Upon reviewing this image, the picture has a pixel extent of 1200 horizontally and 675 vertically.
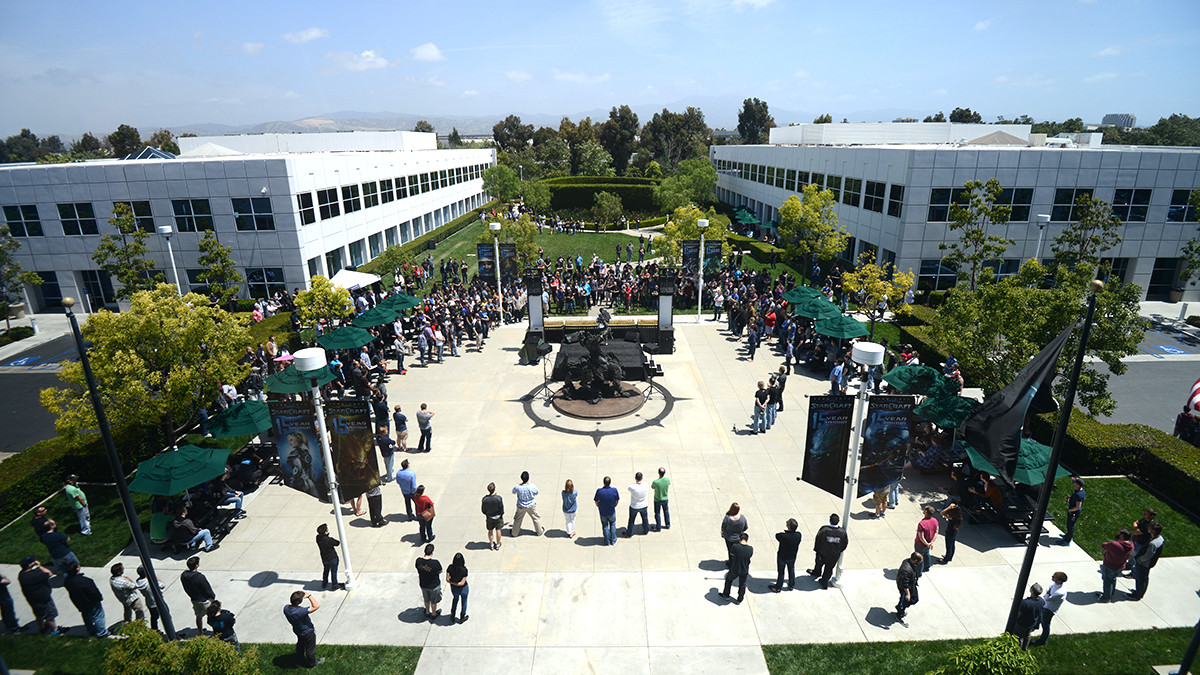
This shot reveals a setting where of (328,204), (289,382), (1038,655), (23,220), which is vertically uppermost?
(328,204)

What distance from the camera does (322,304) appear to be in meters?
23.2

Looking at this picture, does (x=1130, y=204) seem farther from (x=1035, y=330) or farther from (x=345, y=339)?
(x=345, y=339)

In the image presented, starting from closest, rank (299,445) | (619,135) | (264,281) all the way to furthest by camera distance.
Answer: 1. (299,445)
2. (264,281)
3. (619,135)

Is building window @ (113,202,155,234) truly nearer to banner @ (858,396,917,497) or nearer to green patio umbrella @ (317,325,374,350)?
green patio umbrella @ (317,325,374,350)

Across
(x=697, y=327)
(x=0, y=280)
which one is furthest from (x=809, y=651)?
(x=0, y=280)

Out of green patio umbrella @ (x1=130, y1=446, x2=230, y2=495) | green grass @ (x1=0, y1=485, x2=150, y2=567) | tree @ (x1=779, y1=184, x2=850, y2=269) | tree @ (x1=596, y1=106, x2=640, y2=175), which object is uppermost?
tree @ (x1=596, y1=106, x2=640, y2=175)

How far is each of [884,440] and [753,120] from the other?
119 meters

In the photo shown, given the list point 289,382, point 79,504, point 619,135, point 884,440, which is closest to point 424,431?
point 289,382

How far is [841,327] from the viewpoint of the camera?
19.7 m

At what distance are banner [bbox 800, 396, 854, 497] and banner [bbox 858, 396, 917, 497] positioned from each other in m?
0.37

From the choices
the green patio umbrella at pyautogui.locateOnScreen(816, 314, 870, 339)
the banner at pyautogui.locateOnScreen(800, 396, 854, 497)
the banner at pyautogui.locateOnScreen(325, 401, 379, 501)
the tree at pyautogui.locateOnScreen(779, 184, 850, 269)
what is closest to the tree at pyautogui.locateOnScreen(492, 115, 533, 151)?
the tree at pyautogui.locateOnScreen(779, 184, 850, 269)

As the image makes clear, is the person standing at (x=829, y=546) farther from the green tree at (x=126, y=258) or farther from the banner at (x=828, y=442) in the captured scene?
A: the green tree at (x=126, y=258)

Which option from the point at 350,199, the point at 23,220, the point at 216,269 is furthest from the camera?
the point at 350,199

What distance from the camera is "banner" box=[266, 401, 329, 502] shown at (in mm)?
10500
